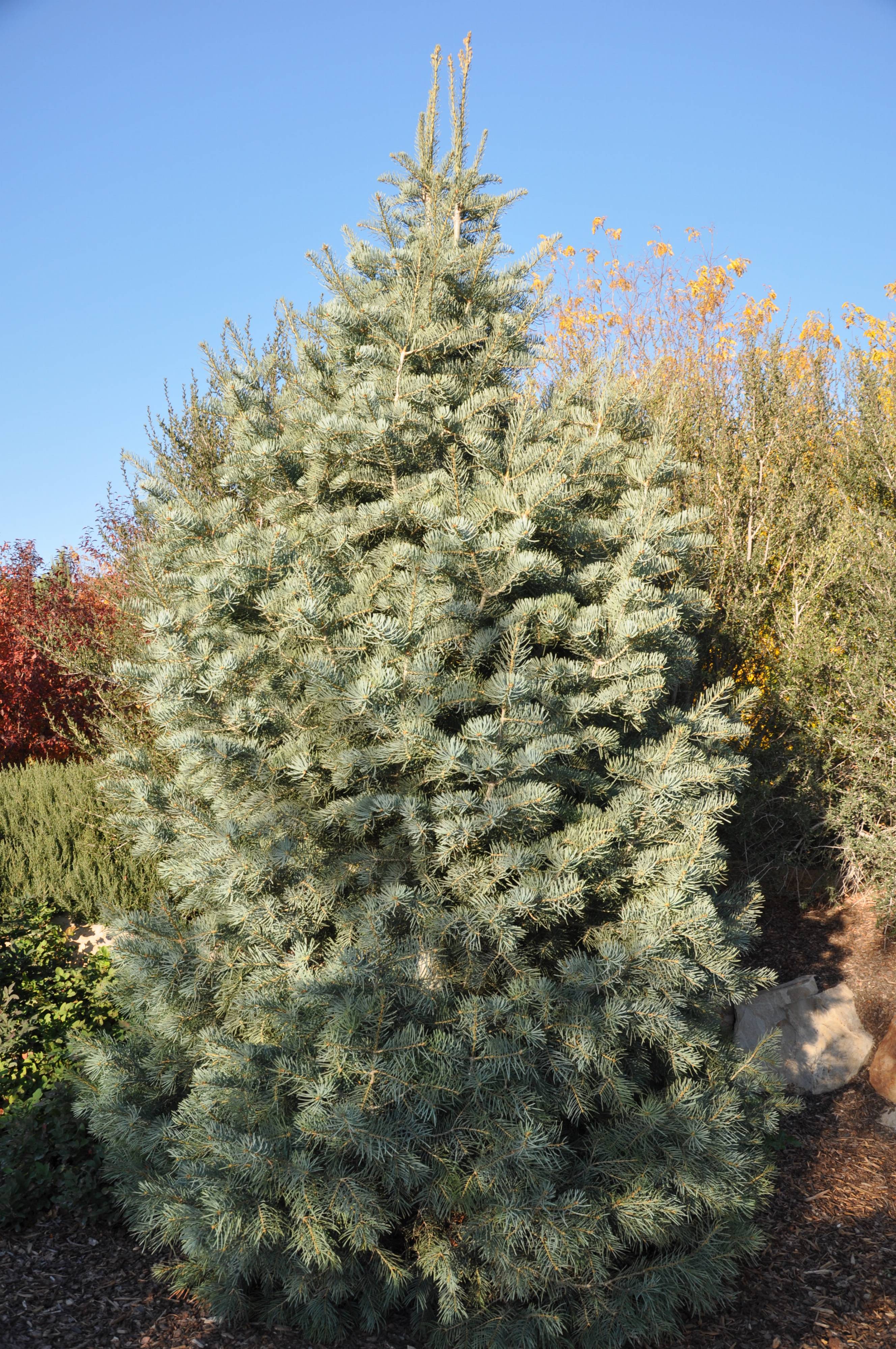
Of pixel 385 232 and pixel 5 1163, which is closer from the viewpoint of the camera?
pixel 5 1163

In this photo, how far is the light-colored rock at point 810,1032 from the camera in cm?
519

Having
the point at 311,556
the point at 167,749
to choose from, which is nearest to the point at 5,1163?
the point at 167,749

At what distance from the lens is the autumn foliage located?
8.44 metres

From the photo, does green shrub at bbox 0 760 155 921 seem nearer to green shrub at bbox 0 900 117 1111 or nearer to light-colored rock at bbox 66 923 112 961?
light-colored rock at bbox 66 923 112 961

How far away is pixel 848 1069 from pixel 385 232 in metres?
5.46

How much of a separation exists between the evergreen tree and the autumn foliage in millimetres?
5277

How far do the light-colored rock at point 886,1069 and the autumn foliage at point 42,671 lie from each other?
6856mm

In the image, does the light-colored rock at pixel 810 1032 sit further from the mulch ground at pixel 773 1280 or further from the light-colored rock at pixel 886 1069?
the mulch ground at pixel 773 1280

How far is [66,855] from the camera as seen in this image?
18.9ft

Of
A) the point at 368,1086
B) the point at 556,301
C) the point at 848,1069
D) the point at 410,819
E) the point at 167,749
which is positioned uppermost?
the point at 556,301

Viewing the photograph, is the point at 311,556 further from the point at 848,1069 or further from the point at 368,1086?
the point at 848,1069

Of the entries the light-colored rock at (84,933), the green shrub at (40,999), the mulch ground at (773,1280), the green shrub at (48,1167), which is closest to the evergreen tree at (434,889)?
the mulch ground at (773,1280)

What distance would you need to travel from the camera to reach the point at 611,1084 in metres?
2.82

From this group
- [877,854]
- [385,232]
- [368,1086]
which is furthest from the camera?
[877,854]
